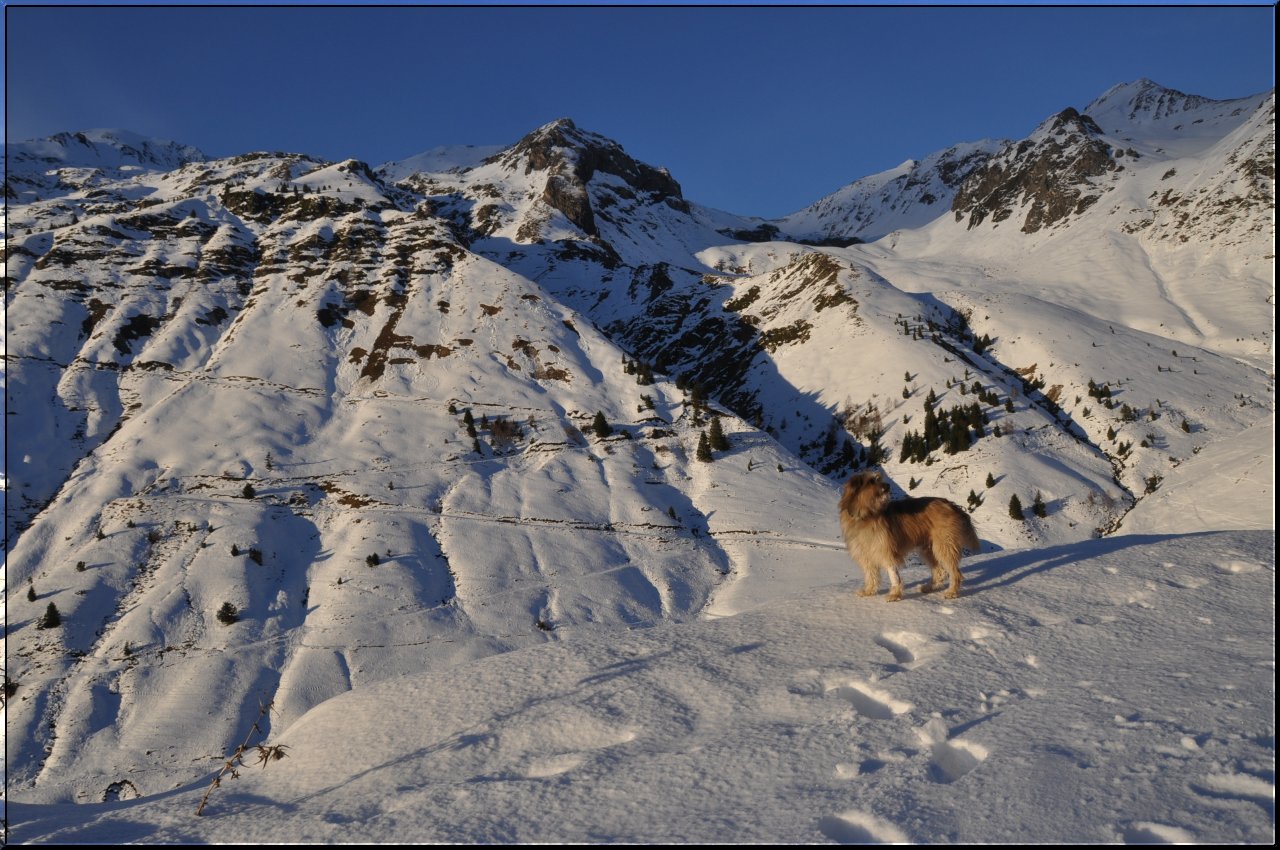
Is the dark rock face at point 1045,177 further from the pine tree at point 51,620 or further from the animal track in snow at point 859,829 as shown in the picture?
the pine tree at point 51,620

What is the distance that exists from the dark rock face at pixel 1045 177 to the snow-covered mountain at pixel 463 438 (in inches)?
1358

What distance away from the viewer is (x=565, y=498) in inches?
1624

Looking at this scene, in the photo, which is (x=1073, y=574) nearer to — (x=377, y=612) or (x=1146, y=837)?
(x=1146, y=837)

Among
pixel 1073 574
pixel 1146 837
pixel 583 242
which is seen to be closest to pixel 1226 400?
pixel 1073 574

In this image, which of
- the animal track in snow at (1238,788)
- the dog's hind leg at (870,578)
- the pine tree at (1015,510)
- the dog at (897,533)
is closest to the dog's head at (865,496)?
the dog at (897,533)

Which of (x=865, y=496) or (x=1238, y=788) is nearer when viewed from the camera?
(x=1238, y=788)

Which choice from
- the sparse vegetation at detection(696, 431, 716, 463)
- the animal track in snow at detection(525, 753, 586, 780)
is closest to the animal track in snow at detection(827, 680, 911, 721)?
the animal track in snow at detection(525, 753, 586, 780)

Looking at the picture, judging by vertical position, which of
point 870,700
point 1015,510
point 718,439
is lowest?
point 1015,510

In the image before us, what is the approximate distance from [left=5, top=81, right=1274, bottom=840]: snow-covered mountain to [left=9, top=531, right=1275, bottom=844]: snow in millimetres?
416

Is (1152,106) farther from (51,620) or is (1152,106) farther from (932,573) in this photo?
(51,620)

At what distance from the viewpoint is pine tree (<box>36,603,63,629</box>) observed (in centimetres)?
2970

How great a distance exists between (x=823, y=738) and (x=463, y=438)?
155ft

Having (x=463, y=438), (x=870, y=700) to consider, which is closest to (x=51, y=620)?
(x=463, y=438)

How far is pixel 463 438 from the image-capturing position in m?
48.5
